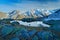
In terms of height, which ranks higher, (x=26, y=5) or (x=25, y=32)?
(x=26, y=5)

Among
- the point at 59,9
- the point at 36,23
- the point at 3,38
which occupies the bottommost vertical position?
the point at 3,38

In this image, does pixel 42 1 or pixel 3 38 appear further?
pixel 42 1

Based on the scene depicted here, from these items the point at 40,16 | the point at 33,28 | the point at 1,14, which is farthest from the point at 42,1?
the point at 1,14

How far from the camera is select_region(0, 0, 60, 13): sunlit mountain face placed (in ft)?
18.6

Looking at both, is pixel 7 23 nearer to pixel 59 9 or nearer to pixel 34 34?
pixel 34 34

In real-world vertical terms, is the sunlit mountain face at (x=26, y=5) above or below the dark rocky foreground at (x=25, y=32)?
above

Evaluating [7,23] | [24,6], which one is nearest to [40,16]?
[24,6]

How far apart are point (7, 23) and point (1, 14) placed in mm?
305

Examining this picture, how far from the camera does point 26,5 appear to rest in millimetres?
5734

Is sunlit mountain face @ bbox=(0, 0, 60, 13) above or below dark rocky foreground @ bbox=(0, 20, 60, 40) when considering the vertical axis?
above

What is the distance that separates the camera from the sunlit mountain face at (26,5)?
18.6 ft

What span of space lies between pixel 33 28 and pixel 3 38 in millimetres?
872

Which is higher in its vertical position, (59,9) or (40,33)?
(59,9)

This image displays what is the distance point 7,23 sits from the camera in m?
5.50
